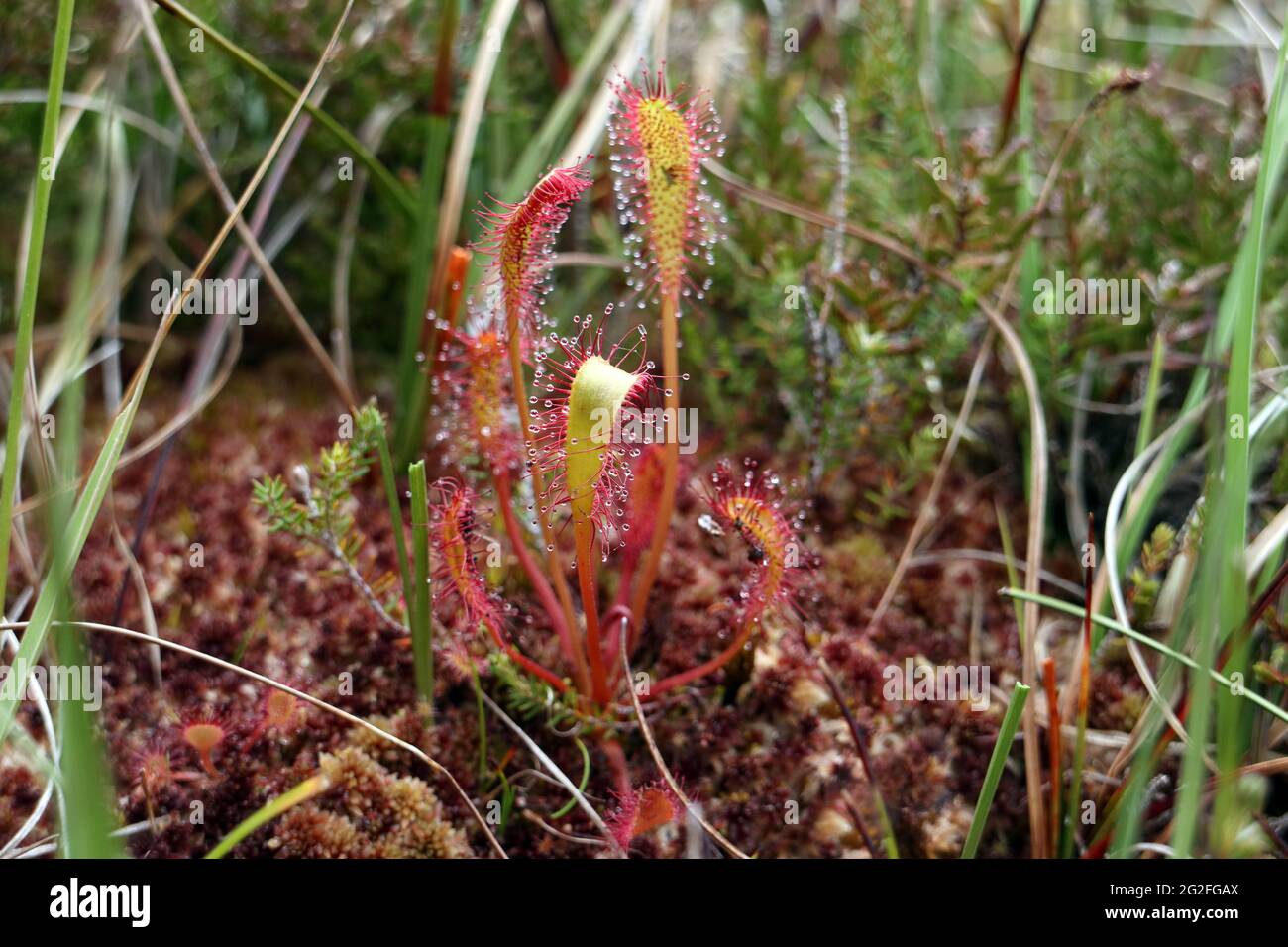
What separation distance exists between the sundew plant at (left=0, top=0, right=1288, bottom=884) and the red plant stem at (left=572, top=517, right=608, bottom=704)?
0.01 m

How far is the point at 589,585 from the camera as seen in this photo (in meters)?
1.51

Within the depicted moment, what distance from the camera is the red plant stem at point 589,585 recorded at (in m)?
1.49

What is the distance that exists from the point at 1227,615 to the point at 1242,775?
0.25 meters

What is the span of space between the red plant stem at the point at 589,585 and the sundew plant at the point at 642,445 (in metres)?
0.01

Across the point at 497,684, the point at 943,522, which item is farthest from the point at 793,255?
the point at 497,684

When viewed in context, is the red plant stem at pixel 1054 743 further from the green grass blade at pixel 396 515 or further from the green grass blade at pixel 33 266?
the green grass blade at pixel 33 266

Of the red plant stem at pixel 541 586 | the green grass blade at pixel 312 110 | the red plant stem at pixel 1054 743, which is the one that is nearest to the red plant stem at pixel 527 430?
the red plant stem at pixel 541 586

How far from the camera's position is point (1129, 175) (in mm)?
2590

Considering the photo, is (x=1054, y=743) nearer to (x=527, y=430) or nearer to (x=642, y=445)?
(x=642, y=445)

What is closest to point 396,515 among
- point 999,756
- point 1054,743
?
point 999,756

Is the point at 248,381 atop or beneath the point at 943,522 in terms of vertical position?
atop

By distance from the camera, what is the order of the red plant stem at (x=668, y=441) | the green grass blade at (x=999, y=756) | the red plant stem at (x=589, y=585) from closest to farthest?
the green grass blade at (x=999, y=756) < the red plant stem at (x=589, y=585) < the red plant stem at (x=668, y=441)
